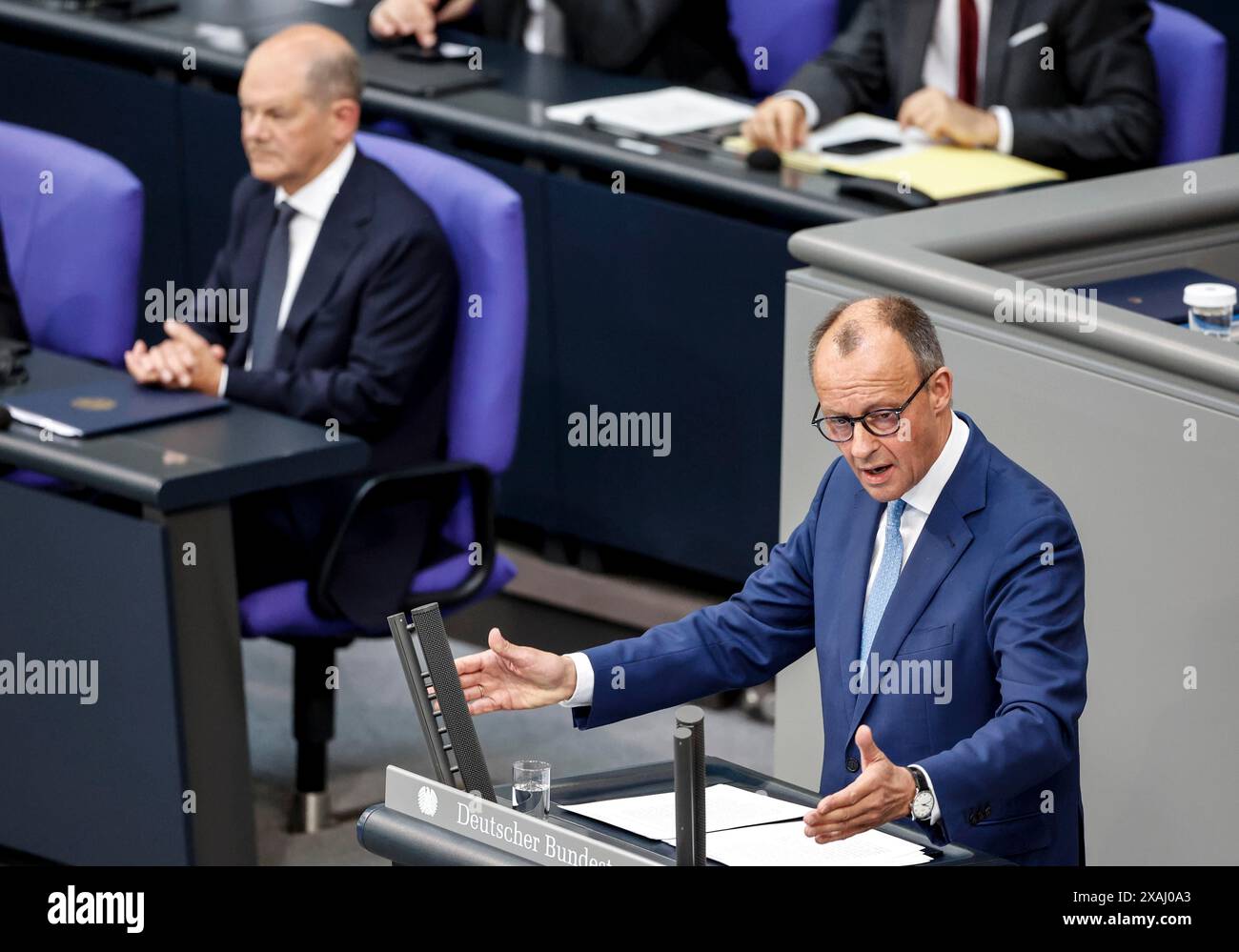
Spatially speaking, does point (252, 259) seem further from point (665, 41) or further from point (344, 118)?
point (665, 41)

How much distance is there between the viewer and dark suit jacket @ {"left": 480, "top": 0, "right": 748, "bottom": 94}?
5.38 meters

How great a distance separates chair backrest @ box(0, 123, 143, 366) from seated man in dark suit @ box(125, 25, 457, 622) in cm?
22

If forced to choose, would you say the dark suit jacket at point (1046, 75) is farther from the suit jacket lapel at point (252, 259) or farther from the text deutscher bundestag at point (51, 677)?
the text deutscher bundestag at point (51, 677)

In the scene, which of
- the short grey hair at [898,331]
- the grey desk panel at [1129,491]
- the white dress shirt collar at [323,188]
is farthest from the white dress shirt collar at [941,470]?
the white dress shirt collar at [323,188]

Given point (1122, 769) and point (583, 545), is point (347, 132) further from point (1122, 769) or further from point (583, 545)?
point (1122, 769)

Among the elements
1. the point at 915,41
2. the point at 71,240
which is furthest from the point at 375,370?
the point at 915,41

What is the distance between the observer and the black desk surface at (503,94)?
4434mm

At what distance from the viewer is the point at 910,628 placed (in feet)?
8.71

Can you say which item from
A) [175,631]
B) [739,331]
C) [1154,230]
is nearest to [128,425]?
[175,631]

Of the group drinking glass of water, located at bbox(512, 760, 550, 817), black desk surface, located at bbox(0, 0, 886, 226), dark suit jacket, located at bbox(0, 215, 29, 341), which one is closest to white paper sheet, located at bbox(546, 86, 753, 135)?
black desk surface, located at bbox(0, 0, 886, 226)

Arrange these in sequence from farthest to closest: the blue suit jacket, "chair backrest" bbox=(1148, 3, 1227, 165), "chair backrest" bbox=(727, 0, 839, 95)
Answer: "chair backrest" bbox=(727, 0, 839, 95) < "chair backrest" bbox=(1148, 3, 1227, 165) < the blue suit jacket

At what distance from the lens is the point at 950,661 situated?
8.61 feet

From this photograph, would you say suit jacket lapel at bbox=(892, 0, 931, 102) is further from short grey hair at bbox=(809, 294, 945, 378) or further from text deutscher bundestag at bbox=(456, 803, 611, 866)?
text deutscher bundestag at bbox=(456, 803, 611, 866)

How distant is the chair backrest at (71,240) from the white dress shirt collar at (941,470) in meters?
2.16
